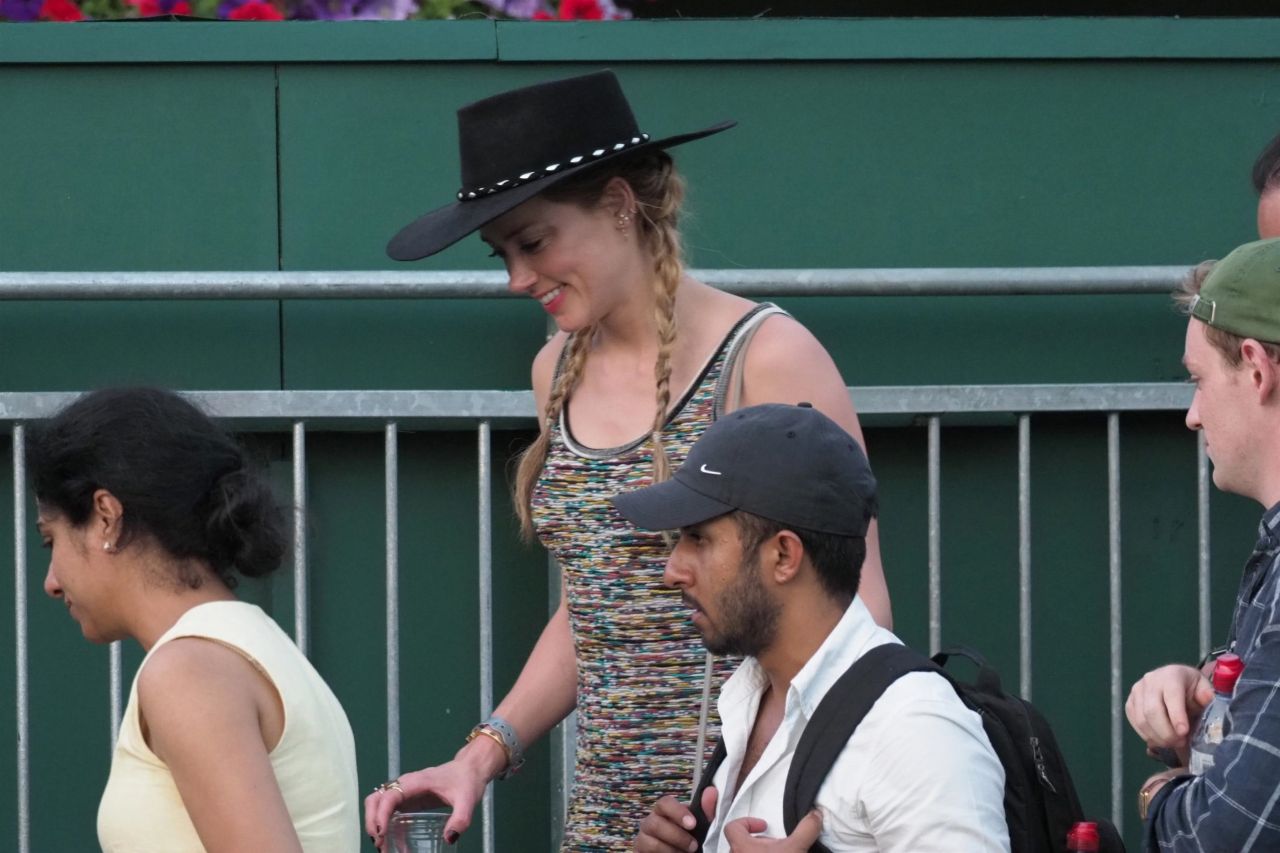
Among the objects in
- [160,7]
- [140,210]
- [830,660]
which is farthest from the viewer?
[160,7]

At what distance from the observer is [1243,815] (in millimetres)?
2234

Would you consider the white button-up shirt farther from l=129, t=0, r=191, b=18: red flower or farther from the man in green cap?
l=129, t=0, r=191, b=18: red flower

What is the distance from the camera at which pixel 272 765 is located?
99.1 inches

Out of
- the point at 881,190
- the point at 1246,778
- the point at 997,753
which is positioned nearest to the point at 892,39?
the point at 881,190

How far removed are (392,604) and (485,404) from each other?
50cm

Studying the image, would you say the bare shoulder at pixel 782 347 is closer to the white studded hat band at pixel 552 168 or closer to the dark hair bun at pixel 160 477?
the white studded hat band at pixel 552 168

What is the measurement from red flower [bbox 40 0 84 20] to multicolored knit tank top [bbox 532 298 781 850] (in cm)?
242

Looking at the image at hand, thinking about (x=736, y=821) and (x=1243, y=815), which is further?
(x=736, y=821)

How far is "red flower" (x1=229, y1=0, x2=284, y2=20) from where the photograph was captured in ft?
15.4

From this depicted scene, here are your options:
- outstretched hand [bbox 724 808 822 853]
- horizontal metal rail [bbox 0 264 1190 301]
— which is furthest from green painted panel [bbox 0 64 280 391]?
outstretched hand [bbox 724 808 822 853]

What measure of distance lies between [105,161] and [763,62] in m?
1.66

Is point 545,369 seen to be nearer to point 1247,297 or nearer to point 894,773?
point 894,773

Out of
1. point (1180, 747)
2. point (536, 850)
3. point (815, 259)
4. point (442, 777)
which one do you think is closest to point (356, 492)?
point (536, 850)

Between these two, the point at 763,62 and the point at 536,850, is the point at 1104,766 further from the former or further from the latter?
the point at 763,62
